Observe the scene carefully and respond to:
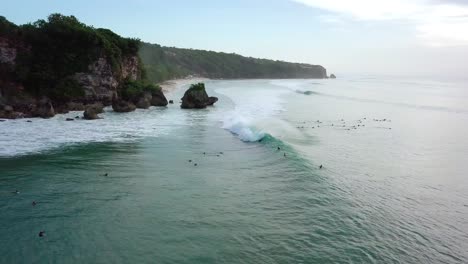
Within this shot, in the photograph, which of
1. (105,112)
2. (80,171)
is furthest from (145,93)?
(80,171)

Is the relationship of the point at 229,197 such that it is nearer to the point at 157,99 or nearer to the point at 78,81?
the point at 78,81

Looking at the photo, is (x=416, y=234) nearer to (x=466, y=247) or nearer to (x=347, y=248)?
(x=466, y=247)

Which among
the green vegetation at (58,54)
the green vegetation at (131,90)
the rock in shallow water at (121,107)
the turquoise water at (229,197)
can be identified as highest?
the green vegetation at (58,54)

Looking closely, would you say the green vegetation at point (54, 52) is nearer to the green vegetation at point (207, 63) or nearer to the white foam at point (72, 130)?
the white foam at point (72, 130)

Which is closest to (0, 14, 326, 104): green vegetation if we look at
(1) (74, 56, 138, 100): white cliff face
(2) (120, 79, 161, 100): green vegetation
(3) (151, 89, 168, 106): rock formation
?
(2) (120, 79, 161, 100): green vegetation

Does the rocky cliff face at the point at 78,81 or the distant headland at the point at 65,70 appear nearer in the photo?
the rocky cliff face at the point at 78,81

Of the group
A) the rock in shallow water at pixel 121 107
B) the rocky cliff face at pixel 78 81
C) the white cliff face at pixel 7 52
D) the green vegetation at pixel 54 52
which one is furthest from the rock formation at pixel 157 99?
the white cliff face at pixel 7 52

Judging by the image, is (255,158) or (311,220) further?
(255,158)

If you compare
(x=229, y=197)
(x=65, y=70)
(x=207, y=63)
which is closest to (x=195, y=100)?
(x=65, y=70)

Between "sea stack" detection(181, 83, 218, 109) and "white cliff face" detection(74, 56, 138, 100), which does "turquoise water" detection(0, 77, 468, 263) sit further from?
"sea stack" detection(181, 83, 218, 109)
